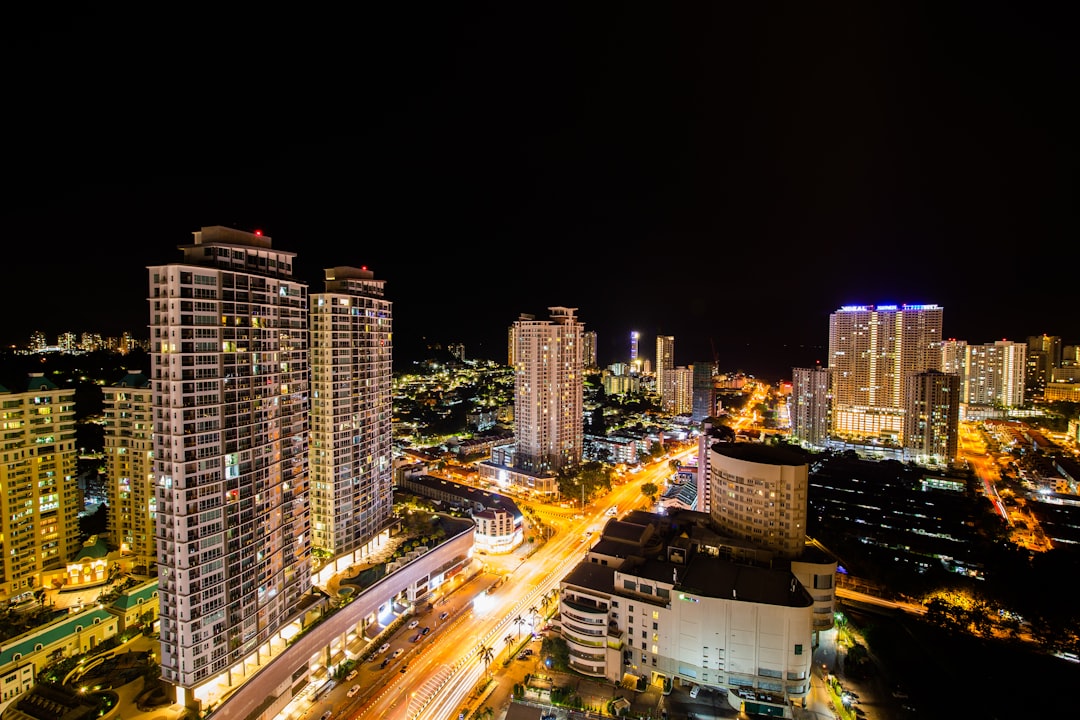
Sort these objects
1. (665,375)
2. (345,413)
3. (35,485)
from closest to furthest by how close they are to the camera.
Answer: (35,485) → (345,413) → (665,375)

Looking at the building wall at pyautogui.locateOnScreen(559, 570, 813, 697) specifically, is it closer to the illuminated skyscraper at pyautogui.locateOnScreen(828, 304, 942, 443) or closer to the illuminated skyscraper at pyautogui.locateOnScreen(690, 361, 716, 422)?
the illuminated skyscraper at pyautogui.locateOnScreen(828, 304, 942, 443)

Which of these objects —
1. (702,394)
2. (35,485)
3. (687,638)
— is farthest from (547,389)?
(702,394)

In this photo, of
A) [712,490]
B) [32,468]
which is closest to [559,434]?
[712,490]

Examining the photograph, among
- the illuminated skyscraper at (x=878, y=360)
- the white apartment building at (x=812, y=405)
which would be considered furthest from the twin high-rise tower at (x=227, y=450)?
the illuminated skyscraper at (x=878, y=360)

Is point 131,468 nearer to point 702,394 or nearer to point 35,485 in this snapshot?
point 35,485

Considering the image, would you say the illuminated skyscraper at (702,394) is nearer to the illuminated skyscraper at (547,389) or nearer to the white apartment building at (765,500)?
the illuminated skyscraper at (547,389)

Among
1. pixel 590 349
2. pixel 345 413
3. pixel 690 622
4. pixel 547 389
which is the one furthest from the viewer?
pixel 590 349

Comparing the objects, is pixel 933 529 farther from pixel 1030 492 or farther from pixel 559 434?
pixel 559 434

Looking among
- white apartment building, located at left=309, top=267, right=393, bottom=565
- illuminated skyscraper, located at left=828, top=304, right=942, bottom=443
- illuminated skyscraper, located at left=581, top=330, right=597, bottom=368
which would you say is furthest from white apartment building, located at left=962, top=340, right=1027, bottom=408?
white apartment building, located at left=309, top=267, right=393, bottom=565
